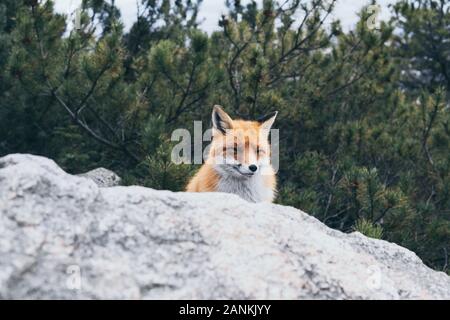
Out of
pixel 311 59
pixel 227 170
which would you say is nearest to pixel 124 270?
pixel 227 170

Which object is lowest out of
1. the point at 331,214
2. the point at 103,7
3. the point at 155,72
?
the point at 331,214

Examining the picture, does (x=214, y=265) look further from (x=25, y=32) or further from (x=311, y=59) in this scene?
(x=311, y=59)

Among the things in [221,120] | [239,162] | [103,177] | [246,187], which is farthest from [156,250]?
[103,177]

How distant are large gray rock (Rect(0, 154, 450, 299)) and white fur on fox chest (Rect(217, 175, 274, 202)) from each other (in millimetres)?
2190

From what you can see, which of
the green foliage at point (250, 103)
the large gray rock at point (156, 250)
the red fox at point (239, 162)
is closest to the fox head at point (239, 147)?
the red fox at point (239, 162)

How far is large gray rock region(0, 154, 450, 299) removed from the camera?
2.96 m

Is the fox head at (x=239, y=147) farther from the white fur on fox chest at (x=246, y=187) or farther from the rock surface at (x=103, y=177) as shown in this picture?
the rock surface at (x=103, y=177)

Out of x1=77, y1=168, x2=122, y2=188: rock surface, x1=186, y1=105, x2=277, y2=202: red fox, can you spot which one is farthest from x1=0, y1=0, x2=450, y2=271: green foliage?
x1=186, y1=105, x2=277, y2=202: red fox

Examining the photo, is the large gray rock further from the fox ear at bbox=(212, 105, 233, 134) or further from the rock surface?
the rock surface

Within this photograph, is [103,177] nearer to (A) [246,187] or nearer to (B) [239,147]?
(A) [246,187]

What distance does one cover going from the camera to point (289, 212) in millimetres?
4211

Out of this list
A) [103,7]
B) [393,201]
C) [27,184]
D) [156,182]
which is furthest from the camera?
[103,7]

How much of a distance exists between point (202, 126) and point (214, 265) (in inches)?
241

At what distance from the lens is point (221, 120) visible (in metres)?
6.08
